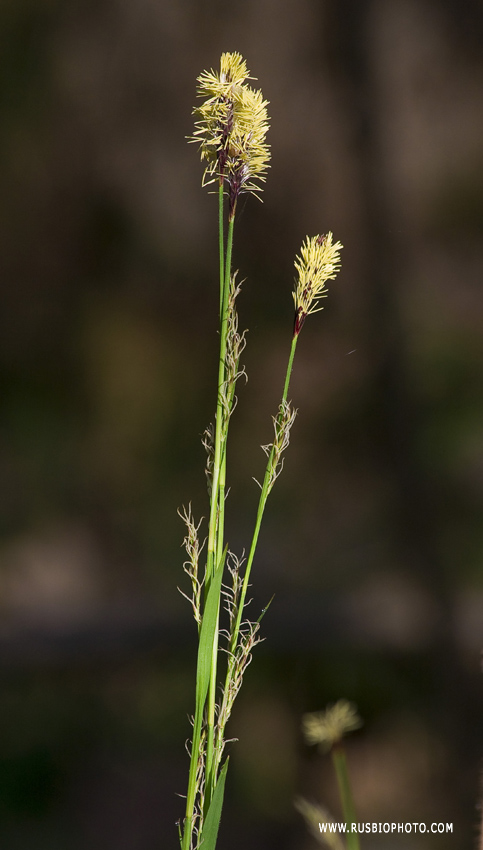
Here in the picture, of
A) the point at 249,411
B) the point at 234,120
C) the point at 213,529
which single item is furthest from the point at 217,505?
the point at 249,411

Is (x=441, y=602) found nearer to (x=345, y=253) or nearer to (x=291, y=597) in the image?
(x=291, y=597)

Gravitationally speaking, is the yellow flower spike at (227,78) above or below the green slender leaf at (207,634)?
above

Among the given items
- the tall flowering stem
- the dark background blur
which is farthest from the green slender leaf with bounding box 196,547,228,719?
the dark background blur

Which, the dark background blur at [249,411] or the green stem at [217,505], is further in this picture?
the dark background blur at [249,411]

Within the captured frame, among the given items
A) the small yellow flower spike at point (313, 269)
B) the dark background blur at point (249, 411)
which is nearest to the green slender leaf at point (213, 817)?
the small yellow flower spike at point (313, 269)

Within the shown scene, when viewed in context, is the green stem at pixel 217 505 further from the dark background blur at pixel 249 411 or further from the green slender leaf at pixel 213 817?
the dark background blur at pixel 249 411

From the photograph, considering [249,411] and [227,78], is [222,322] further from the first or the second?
[249,411]

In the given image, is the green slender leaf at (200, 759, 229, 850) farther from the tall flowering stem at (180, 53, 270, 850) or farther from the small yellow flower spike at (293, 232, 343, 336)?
the small yellow flower spike at (293, 232, 343, 336)

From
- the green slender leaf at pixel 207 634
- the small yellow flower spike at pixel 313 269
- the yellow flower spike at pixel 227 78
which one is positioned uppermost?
the yellow flower spike at pixel 227 78
